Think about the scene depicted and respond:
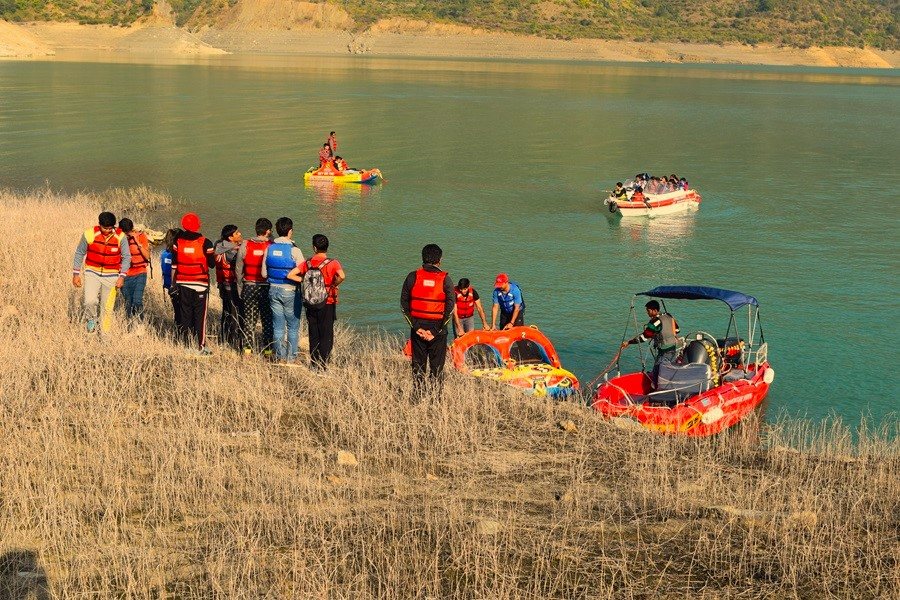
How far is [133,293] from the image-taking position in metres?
14.0

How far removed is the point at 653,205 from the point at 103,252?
22.3m

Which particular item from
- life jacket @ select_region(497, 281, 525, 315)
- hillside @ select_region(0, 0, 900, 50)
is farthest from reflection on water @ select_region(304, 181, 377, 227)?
hillside @ select_region(0, 0, 900, 50)

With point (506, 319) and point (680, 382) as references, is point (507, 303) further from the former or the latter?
point (680, 382)

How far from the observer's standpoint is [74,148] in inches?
1806

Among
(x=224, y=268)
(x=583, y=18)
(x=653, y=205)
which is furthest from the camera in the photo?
(x=583, y=18)

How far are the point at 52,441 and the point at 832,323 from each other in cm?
1641

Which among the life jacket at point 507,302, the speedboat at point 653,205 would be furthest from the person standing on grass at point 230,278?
the speedboat at point 653,205

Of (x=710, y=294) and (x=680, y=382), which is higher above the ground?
(x=710, y=294)

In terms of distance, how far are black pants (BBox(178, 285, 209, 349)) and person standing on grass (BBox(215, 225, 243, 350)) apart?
0.44 metres

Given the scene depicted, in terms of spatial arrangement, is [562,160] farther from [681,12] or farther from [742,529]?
[681,12]

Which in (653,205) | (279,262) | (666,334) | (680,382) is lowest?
(680,382)

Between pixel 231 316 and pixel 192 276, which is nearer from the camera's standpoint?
pixel 192 276

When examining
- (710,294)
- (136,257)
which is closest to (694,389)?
(710,294)

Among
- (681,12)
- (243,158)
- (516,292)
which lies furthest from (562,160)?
(681,12)
